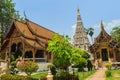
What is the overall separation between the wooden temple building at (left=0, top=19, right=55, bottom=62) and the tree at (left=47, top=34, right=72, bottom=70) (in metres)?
11.6

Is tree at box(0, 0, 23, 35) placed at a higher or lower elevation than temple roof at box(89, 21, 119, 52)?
higher

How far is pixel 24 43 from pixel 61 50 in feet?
43.4

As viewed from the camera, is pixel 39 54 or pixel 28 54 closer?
pixel 28 54

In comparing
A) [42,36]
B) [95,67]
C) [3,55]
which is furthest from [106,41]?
[3,55]

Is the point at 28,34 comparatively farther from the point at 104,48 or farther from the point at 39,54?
the point at 104,48

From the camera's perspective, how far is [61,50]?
56.5ft

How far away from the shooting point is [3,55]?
104ft

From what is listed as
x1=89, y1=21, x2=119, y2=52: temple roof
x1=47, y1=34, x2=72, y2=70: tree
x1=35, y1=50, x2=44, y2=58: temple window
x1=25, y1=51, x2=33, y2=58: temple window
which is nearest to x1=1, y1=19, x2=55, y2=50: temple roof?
x1=35, y1=50, x2=44, y2=58: temple window

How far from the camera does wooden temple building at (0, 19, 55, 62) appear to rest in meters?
29.4

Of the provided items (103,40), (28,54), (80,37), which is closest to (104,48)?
(103,40)

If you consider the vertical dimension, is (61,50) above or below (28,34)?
below

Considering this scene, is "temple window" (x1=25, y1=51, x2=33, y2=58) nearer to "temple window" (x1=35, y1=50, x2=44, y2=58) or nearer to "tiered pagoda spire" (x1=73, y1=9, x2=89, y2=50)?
"temple window" (x1=35, y1=50, x2=44, y2=58)

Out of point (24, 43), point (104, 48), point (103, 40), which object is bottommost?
point (104, 48)

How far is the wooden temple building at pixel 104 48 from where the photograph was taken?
34.2 metres
